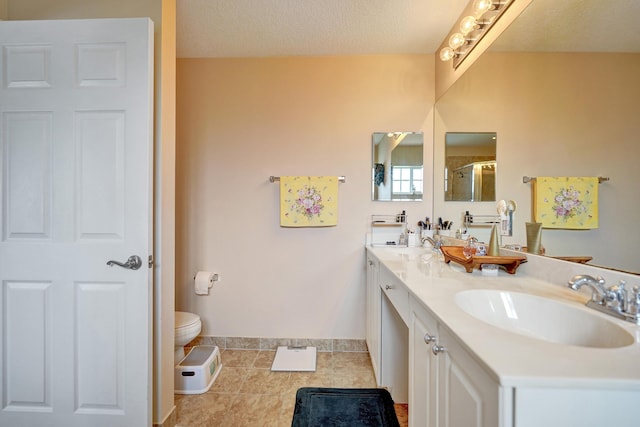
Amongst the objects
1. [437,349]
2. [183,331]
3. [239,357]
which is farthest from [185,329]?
[437,349]

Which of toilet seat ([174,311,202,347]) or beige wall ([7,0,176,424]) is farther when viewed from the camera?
toilet seat ([174,311,202,347])

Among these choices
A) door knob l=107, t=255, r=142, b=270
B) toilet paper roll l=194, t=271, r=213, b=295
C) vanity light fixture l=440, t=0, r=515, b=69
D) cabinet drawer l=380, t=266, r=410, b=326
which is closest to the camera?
cabinet drawer l=380, t=266, r=410, b=326

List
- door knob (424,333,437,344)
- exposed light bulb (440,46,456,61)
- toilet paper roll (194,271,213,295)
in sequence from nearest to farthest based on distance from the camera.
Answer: door knob (424,333,437,344) → exposed light bulb (440,46,456,61) → toilet paper roll (194,271,213,295)

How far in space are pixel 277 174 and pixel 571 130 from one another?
6.02 feet

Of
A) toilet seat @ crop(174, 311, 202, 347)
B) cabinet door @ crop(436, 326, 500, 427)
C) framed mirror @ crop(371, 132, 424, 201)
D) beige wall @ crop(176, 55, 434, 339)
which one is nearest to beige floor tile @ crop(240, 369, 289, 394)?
beige wall @ crop(176, 55, 434, 339)

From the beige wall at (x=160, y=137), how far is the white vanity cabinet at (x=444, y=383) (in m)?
1.20

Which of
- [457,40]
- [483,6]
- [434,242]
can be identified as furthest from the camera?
[434,242]

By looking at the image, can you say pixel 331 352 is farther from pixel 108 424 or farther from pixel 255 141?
pixel 255 141

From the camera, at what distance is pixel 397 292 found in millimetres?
1377

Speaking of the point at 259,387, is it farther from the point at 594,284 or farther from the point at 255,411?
the point at 594,284

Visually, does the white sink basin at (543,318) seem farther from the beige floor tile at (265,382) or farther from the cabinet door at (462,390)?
the beige floor tile at (265,382)

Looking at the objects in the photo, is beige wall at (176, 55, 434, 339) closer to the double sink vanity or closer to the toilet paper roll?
the toilet paper roll

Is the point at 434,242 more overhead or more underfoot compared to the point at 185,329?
more overhead

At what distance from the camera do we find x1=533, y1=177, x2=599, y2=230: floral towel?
1.04 meters
